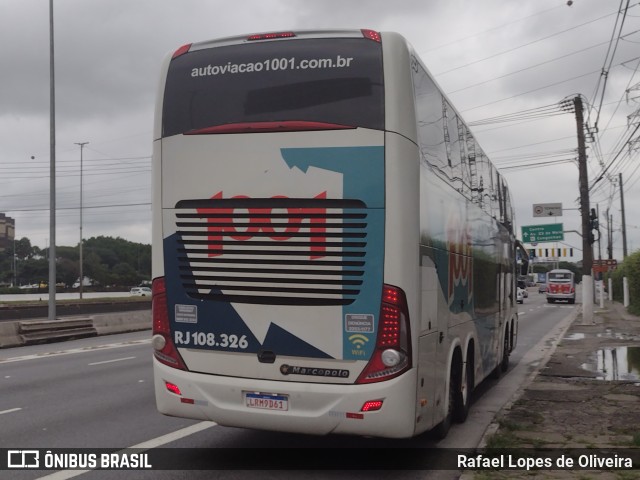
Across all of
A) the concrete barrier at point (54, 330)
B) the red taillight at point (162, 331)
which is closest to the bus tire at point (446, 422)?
the red taillight at point (162, 331)

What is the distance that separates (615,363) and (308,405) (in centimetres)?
1131

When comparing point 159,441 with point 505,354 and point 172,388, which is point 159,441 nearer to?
point 172,388

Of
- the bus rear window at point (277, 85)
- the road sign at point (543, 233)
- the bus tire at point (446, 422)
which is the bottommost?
the bus tire at point (446, 422)

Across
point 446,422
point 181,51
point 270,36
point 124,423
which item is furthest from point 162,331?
point 446,422

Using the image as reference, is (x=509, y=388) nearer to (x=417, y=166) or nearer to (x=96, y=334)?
(x=417, y=166)

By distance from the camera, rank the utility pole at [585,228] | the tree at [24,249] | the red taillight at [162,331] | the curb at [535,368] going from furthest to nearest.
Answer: the tree at [24,249] < the utility pole at [585,228] < the curb at [535,368] < the red taillight at [162,331]

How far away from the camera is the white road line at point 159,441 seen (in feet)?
20.6

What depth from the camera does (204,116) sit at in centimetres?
676

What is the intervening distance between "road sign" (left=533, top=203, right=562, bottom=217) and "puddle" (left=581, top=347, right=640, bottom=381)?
3130 centimetres

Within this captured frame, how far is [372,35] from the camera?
6461 millimetres

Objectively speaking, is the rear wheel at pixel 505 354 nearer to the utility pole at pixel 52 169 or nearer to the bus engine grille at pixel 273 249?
the bus engine grille at pixel 273 249

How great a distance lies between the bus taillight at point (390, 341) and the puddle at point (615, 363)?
820cm

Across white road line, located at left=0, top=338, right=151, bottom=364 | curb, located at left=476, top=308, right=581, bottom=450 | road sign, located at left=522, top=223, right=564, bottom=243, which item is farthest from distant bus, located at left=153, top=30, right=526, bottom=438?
road sign, located at left=522, top=223, right=564, bottom=243

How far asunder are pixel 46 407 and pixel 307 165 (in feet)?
18.9
